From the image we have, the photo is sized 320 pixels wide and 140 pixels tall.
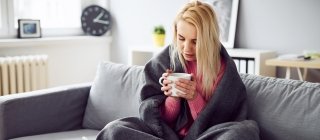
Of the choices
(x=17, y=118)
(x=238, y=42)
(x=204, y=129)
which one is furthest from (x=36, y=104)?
(x=238, y=42)

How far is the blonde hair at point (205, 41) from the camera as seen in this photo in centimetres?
162

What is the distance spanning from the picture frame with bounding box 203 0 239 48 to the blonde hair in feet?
4.76

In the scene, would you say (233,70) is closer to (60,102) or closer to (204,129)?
(204,129)

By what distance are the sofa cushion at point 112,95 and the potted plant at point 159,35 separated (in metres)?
1.20

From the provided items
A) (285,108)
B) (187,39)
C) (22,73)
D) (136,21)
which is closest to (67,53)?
(22,73)

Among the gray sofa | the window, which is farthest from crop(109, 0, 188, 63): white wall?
the gray sofa

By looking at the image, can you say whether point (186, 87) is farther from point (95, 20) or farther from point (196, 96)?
point (95, 20)

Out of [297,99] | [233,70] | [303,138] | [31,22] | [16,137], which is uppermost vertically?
[31,22]

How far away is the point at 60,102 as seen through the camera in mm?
2158

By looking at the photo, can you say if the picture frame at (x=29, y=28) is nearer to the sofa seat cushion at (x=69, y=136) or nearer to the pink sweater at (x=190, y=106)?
the sofa seat cushion at (x=69, y=136)

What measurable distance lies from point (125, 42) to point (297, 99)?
8.22 feet

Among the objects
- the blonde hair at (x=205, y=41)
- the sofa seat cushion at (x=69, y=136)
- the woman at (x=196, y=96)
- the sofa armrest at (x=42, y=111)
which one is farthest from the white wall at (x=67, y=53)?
the blonde hair at (x=205, y=41)

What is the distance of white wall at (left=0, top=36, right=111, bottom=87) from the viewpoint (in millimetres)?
3322

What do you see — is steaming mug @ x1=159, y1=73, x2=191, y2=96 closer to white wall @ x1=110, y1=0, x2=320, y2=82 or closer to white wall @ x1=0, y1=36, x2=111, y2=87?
white wall @ x1=110, y1=0, x2=320, y2=82
